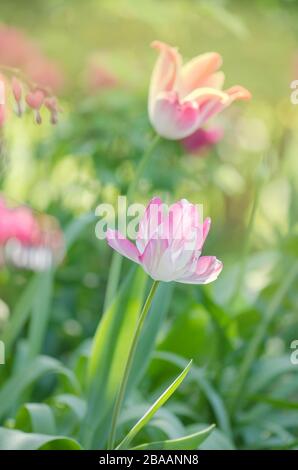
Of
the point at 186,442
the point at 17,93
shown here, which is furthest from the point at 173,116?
the point at 186,442

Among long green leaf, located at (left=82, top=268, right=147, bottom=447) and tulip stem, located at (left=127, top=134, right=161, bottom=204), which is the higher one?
tulip stem, located at (left=127, top=134, right=161, bottom=204)

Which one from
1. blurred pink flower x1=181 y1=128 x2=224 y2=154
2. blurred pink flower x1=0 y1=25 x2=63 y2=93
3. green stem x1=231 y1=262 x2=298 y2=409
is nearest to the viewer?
green stem x1=231 y1=262 x2=298 y2=409

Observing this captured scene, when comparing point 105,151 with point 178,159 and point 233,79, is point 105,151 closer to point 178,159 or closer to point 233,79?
point 178,159

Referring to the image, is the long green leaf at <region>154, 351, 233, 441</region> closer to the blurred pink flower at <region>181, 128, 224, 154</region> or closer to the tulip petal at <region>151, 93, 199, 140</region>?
the tulip petal at <region>151, 93, 199, 140</region>

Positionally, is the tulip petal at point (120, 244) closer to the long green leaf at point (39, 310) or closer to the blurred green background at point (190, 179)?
the blurred green background at point (190, 179)

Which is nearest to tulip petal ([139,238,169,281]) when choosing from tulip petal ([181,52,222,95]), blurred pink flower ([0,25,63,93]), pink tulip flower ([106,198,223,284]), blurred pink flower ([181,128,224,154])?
pink tulip flower ([106,198,223,284])

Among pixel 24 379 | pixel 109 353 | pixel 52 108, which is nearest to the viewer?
pixel 52 108

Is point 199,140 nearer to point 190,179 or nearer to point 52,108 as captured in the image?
point 190,179

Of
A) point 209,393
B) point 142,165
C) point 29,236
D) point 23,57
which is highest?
point 23,57
